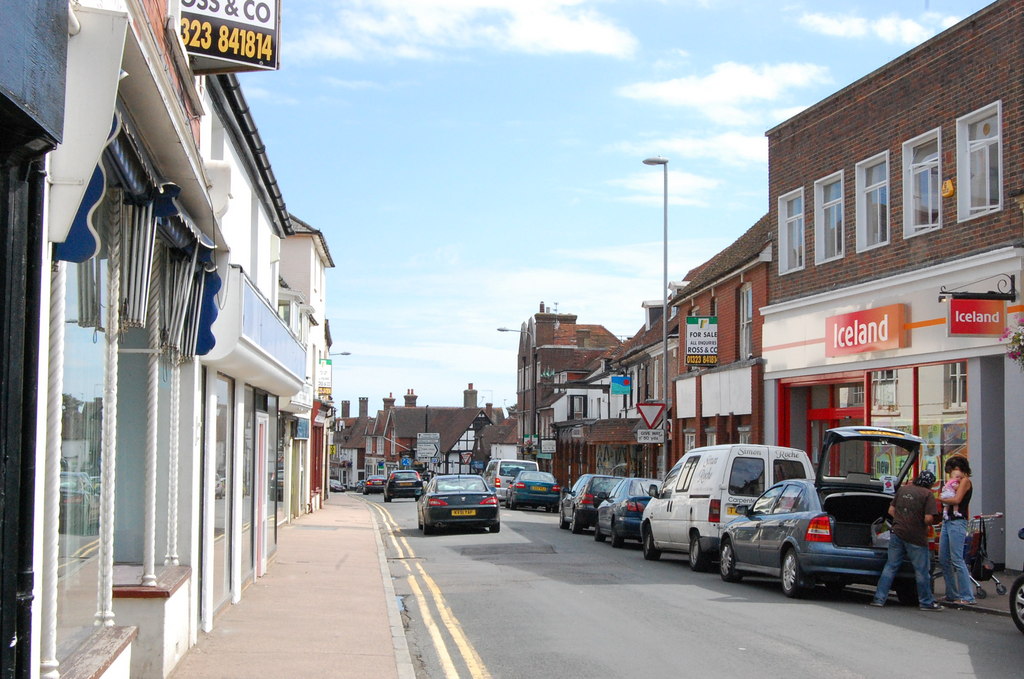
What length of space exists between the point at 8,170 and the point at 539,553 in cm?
1851

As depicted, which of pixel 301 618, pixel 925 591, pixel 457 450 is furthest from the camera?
pixel 457 450

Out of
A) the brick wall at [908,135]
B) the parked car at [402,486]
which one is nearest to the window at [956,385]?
the brick wall at [908,135]

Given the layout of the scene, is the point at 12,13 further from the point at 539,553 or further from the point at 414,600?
the point at 539,553

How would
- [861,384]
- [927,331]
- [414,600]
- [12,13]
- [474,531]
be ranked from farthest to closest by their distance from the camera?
[474,531]
[861,384]
[927,331]
[414,600]
[12,13]

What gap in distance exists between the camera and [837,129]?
24.0m

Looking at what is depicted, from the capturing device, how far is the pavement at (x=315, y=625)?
30.5 feet

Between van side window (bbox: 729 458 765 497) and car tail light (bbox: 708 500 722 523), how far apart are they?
29 cm

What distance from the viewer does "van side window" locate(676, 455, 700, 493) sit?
18984mm

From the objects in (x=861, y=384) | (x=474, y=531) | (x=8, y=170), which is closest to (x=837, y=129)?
(x=861, y=384)

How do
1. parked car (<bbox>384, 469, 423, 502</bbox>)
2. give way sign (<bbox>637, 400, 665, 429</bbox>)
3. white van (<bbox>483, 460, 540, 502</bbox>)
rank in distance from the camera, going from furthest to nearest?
parked car (<bbox>384, 469, 423, 502</bbox>)
white van (<bbox>483, 460, 540, 502</bbox>)
give way sign (<bbox>637, 400, 665, 429</bbox>)

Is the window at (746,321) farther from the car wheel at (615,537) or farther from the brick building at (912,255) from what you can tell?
the car wheel at (615,537)

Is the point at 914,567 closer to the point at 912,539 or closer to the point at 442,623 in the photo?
the point at 912,539

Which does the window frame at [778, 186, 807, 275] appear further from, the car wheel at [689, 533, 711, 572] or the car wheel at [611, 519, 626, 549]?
the car wheel at [689, 533, 711, 572]

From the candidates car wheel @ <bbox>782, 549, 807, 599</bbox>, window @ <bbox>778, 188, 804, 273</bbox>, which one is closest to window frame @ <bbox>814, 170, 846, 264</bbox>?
window @ <bbox>778, 188, 804, 273</bbox>
